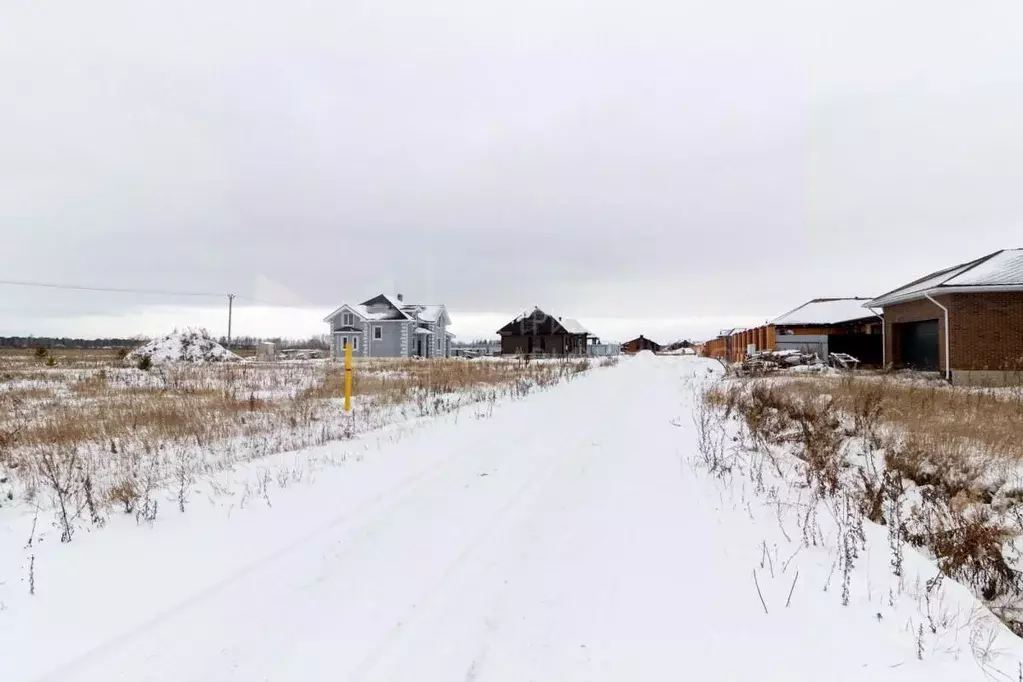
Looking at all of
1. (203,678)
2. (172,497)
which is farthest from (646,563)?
(172,497)

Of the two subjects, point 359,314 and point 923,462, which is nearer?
point 923,462

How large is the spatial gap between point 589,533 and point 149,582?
9.53 ft

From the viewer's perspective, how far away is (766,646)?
2.54m

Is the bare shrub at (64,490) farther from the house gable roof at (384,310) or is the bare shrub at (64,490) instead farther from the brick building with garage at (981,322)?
the house gable roof at (384,310)

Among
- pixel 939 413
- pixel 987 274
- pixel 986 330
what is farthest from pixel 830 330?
pixel 939 413

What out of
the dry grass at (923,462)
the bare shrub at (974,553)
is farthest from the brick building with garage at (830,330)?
the bare shrub at (974,553)

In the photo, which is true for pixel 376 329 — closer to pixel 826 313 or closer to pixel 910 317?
pixel 826 313

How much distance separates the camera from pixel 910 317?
21.4 meters

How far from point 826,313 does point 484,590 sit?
36.6 m

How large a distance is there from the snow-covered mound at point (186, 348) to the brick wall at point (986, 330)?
38.8m

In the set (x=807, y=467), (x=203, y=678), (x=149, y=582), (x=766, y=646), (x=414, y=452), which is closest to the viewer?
(x=203, y=678)

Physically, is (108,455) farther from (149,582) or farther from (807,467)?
(807,467)

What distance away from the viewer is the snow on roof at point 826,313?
31453mm

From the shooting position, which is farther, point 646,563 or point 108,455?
point 108,455
